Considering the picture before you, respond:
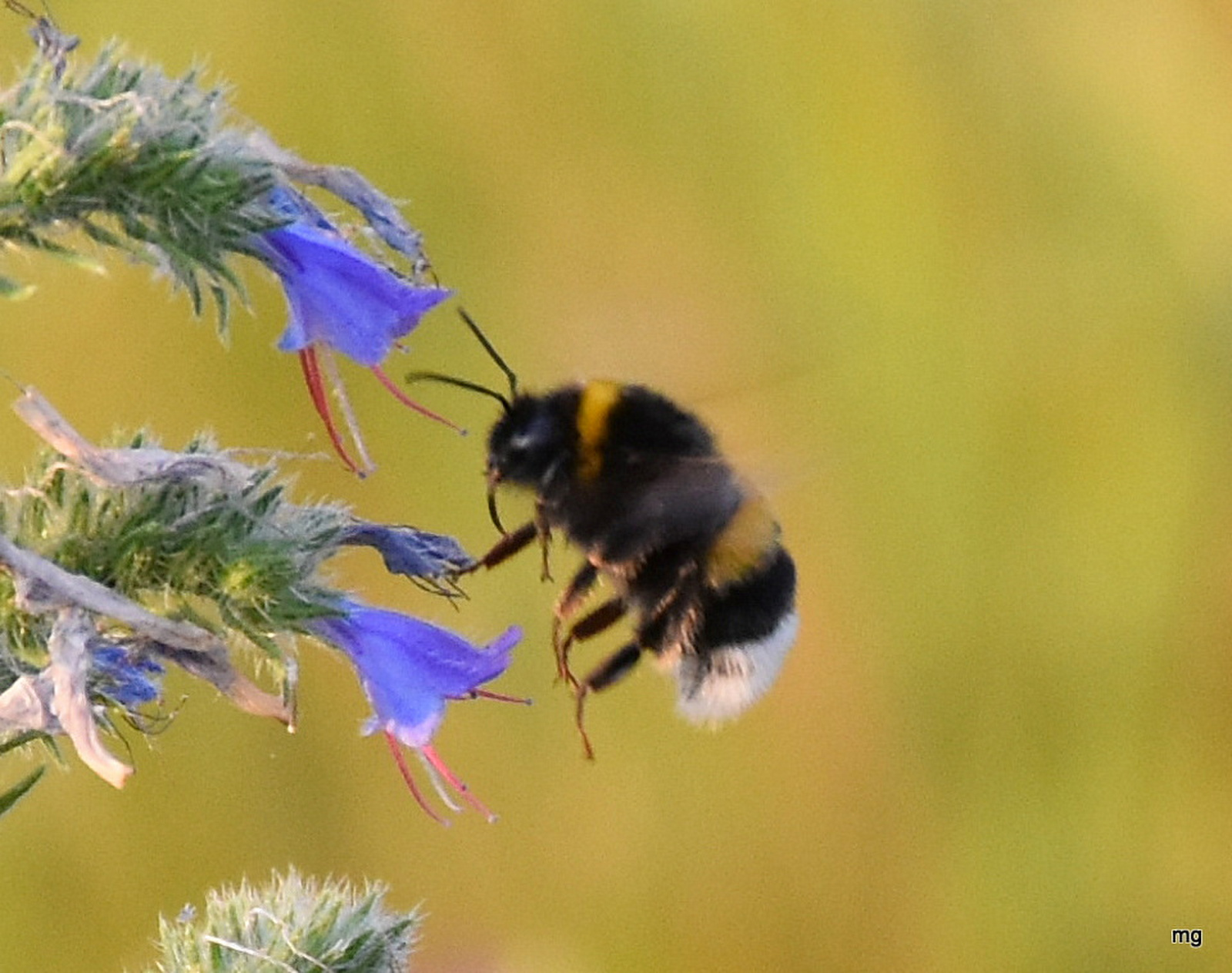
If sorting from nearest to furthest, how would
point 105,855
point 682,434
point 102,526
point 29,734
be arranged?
point 29,734
point 102,526
point 682,434
point 105,855

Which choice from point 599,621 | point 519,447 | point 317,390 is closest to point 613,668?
point 599,621

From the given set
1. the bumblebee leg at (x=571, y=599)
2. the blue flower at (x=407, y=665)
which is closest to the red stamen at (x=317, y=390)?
the blue flower at (x=407, y=665)

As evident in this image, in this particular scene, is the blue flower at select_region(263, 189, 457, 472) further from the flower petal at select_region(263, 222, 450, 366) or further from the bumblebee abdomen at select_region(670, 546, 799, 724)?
the bumblebee abdomen at select_region(670, 546, 799, 724)

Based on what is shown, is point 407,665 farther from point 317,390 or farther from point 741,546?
point 741,546

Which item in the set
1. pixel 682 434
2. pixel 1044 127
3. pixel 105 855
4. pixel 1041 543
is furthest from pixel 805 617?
pixel 682 434

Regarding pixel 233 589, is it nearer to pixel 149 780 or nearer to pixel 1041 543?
pixel 149 780

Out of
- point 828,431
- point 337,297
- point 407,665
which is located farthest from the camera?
point 828,431

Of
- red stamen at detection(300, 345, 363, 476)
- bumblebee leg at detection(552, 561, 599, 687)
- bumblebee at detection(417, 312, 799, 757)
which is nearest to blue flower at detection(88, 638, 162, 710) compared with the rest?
red stamen at detection(300, 345, 363, 476)
